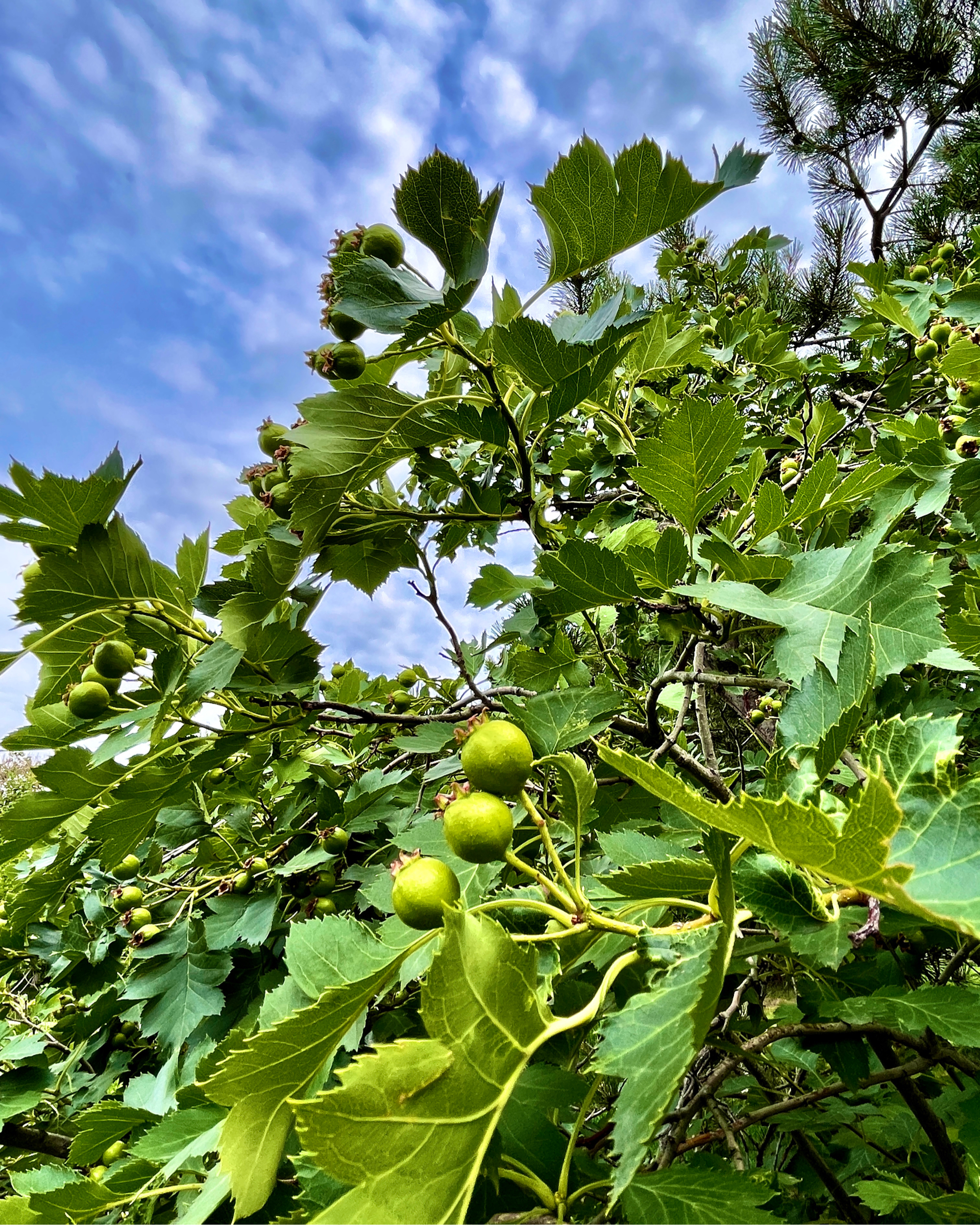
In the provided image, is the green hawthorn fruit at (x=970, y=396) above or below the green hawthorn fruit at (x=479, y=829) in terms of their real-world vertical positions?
above

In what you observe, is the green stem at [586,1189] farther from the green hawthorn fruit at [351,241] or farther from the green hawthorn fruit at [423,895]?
the green hawthorn fruit at [351,241]

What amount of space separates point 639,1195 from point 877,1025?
21.5 inches

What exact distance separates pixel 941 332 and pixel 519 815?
2262mm

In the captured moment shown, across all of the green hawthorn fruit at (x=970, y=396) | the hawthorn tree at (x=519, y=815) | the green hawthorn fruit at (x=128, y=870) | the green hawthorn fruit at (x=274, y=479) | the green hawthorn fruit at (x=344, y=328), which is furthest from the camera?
the green hawthorn fruit at (x=128, y=870)

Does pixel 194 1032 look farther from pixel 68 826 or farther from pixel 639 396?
pixel 639 396

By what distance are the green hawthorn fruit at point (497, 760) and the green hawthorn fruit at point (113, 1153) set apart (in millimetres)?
1574

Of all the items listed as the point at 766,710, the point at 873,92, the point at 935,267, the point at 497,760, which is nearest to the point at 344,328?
the point at 497,760

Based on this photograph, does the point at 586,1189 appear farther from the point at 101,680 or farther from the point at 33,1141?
the point at 33,1141

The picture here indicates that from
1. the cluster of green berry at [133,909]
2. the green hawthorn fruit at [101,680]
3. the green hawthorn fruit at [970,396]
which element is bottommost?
the cluster of green berry at [133,909]

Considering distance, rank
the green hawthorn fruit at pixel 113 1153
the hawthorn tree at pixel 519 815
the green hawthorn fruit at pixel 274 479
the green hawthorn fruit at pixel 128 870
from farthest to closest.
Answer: the green hawthorn fruit at pixel 128 870 → the green hawthorn fruit at pixel 113 1153 → the green hawthorn fruit at pixel 274 479 → the hawthorn tree at pixel 519 815

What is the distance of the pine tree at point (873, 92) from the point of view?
670 cm

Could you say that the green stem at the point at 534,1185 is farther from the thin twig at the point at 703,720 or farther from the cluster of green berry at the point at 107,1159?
the cluster of green berry at the point at 107,1159

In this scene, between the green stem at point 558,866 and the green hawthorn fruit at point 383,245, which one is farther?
the green hawthorn fruit at point 383,245

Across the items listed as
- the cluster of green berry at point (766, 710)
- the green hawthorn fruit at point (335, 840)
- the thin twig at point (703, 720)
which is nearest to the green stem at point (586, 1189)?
the thin twig at point (703, 720)
